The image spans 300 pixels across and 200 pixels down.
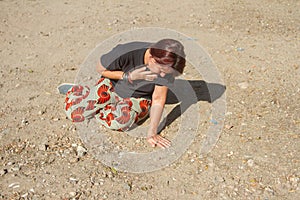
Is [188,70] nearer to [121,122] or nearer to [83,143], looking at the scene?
[121,122]

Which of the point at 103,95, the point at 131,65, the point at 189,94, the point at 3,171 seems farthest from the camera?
the point at 189,94

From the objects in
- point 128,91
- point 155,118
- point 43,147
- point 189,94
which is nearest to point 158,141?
point 155,118

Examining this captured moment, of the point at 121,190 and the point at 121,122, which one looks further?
the point at 121,122

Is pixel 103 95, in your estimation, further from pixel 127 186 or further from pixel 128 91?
pixel 127 186

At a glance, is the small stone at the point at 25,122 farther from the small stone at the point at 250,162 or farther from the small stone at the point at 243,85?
the small stone at the point at 243,85

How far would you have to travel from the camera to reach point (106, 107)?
11.5 ft

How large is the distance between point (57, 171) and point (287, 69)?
3.10 metres

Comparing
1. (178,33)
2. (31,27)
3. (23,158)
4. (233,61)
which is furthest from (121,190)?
(31,27)

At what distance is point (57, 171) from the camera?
3.00 meters

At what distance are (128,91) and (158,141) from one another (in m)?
0.57

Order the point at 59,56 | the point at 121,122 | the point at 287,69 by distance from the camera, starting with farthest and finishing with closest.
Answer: the point at 59,56 → the point at 287,69 → the point at 121,122

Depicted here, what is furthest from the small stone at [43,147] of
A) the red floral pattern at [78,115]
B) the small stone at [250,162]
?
the small stone at [250,162]

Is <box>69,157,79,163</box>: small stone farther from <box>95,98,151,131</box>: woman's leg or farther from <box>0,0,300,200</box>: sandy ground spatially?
<box>95,98,151,131</box>: woman's leg

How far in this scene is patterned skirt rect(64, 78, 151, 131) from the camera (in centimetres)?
339
